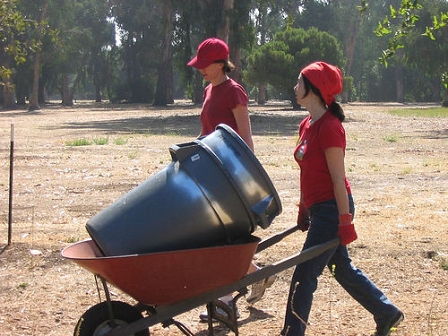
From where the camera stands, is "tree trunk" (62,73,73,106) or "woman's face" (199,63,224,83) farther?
"tree trunk" (62,73,73,106)

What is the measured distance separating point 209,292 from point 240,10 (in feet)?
97.7

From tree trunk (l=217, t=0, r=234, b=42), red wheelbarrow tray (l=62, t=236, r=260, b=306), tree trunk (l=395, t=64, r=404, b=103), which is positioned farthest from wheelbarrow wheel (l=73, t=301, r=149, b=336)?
tree trunk (l=395, t=64, r=404, b=103)

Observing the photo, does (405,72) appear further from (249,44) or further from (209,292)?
(209,292)

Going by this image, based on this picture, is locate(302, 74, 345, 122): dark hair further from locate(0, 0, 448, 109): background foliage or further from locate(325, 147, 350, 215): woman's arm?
locate(0, 0, 448, 109): background foliage

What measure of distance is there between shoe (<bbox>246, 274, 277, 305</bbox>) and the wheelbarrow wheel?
127 cm

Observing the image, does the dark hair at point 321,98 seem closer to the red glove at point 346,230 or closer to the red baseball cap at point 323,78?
the red baseball cap at point 323,78

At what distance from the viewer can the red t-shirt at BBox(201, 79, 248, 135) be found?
5328 millimetres

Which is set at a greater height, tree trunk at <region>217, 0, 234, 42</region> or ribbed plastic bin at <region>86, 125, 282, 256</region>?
tree trunk at <region>217, 0, 234, 42</region>

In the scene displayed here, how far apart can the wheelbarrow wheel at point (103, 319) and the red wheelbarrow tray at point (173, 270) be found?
0.22 metres

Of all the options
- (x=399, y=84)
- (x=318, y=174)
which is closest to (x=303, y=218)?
(x=318, y=174)

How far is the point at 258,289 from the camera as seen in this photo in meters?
5.17

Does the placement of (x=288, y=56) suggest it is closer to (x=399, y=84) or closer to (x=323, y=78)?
(x=323, y=78)

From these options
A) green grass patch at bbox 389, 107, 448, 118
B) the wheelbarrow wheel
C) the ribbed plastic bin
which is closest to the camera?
the ribbed plastic bin

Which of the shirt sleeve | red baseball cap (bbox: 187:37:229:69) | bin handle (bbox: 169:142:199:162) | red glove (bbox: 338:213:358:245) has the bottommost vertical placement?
red glove (bbox: 338:213:358:245)
